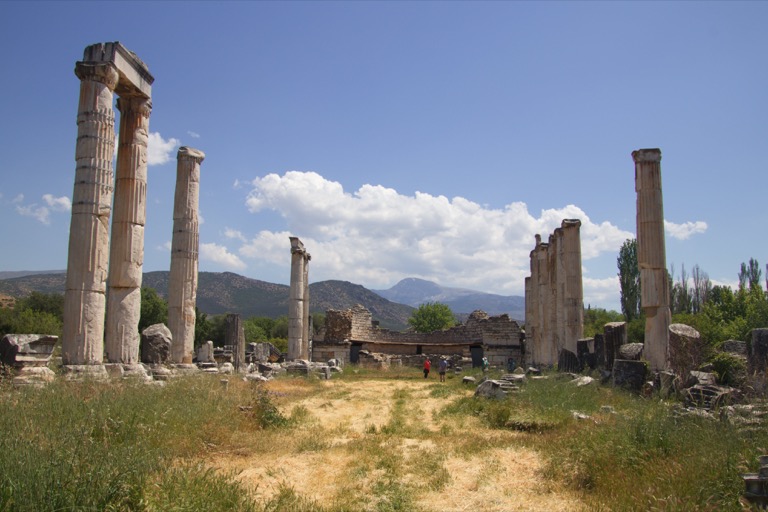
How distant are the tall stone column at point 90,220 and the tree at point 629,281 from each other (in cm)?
4051

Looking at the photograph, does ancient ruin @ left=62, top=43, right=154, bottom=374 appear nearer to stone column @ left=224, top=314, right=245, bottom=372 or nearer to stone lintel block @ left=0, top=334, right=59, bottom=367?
stone lintel block @ left=0, top=334, right=59, bottom=367

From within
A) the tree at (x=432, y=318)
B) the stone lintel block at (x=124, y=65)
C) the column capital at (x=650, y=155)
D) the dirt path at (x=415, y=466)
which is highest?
the stone lintel block at (x=124, y=65)

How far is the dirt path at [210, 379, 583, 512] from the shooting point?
22.7 ft

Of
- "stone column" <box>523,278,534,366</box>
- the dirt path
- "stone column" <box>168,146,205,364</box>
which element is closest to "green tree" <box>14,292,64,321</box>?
"stone column" <box>168,146,205,364</box>

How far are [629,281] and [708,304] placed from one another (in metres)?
10.6

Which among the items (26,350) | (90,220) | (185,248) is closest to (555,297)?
(185,248)

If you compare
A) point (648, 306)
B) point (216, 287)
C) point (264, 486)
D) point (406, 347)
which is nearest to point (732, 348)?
point (648, 306)

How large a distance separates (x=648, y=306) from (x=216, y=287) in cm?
12913

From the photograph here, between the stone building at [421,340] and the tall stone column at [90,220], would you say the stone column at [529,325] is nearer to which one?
the stone building at [421,340]

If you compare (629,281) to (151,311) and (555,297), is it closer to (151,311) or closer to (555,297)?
(555,297)

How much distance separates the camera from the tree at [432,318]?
66875mm

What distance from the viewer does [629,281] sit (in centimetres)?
4853

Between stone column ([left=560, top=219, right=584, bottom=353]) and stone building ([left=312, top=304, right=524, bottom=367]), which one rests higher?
stone column ([left=560, top=219, right=584, bottom=353])

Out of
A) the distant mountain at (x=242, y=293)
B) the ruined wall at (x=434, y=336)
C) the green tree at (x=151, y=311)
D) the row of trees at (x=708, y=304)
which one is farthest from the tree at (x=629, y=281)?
the distant mountain at (x=242, y=293)
